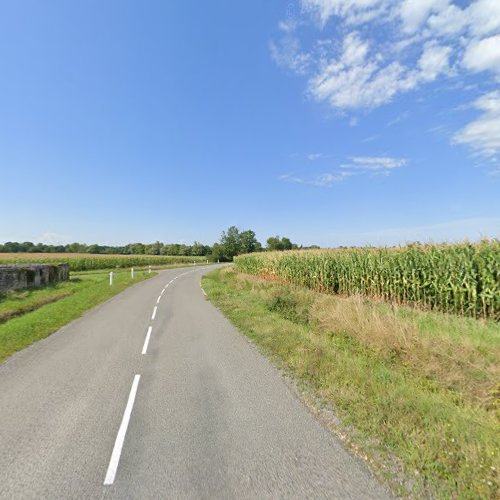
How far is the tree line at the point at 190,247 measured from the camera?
8894 centimetres

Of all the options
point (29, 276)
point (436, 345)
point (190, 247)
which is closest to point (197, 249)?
point (190, 247)

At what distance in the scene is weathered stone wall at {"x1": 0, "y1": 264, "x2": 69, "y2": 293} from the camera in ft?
59.2

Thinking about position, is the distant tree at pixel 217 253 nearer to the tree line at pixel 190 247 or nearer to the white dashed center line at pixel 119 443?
the tree line at pixel 190 247

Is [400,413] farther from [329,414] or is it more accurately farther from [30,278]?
[30,278]

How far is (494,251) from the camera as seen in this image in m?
9.39

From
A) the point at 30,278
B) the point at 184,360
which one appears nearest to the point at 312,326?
the point at 184,360

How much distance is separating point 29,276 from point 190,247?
347 feet

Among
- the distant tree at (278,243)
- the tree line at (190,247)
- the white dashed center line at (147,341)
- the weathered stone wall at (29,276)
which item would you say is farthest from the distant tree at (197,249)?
the white dashed center line at (147,341)

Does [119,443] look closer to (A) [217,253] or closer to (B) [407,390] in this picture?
(B) [407,390]

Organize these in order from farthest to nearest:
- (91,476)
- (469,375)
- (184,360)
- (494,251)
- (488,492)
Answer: (494,251)
(184,360)
(469,375)
(91,476)
(488,492)

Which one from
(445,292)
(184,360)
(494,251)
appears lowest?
(184,360)

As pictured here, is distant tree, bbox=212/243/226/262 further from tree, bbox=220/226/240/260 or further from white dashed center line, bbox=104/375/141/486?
white dashed center line, bbox=104/375/141/486

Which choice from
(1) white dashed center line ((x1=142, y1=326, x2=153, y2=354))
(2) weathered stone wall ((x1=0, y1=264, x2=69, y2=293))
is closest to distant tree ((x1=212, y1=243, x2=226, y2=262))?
(2) weathered stone wall ((x1=0, y1=264, x2=69, y2=293))

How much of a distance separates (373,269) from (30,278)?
24105 millimetres
